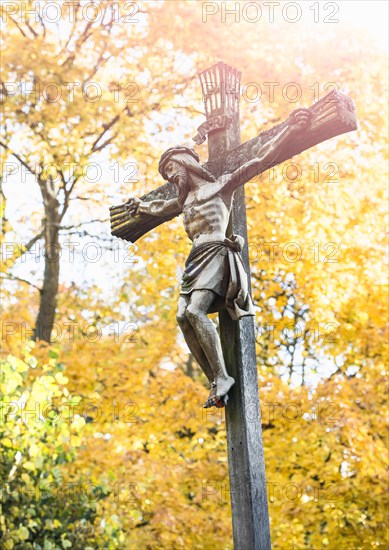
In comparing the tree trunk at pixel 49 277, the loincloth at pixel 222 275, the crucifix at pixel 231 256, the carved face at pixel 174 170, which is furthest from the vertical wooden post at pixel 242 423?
the tree trunk at pixel 49 277

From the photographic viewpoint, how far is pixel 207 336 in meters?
3.61

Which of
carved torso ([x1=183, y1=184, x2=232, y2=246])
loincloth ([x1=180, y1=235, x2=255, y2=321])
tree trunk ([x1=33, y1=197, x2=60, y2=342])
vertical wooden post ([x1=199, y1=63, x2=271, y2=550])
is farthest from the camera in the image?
tree trunk ([x1=33, y1=197, x2=60, y2=342])

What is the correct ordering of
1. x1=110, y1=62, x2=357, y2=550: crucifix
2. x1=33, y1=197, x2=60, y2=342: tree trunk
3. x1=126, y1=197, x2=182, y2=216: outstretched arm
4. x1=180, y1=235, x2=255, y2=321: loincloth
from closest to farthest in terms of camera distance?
x1=110, y1=62, x2=357, y2=550: crucifix, x1=180, y1=235, x2=255, y2=321: loincloth, x1=126, y1=197, x2=182, y2=216: outstretched arm, x1=33, y1=197, x2=60, y2=342: tree trunk

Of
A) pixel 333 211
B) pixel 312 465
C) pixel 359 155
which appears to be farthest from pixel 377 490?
pixel 359 155

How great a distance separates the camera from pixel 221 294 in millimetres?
3746

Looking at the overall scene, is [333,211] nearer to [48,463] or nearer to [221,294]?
[48,463]

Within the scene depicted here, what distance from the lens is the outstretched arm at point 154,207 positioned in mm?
4344

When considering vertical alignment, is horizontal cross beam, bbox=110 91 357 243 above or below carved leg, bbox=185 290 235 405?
above

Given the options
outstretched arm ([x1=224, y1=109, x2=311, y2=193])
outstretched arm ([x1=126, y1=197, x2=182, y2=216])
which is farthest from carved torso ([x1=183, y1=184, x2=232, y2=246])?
outstretched arm ([x1=126, y1=197, x2=182, y2=216])

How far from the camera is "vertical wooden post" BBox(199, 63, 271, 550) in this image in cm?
335

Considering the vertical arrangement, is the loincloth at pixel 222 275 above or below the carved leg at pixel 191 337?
above

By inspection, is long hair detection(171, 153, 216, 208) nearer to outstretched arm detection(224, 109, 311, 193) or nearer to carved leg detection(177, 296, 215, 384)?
outstretched arm detection(224, 109, 311, 193)

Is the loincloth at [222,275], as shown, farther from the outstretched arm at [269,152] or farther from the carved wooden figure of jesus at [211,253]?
the outstretched arm at [269,152]

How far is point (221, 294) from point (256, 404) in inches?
24.2
